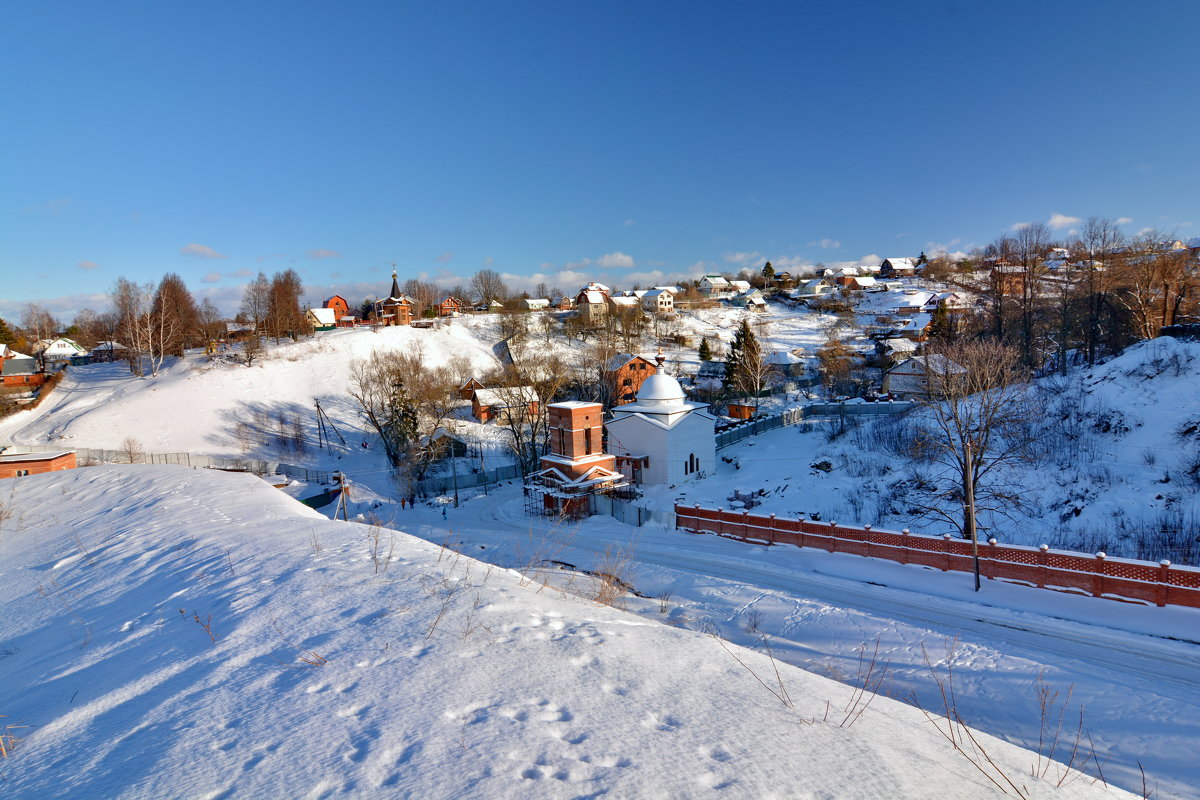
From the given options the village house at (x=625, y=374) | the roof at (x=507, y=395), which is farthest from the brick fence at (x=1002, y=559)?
the village house at (x=625, y=374)

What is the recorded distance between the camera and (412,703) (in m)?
4.25

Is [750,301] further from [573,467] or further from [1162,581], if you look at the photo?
[1162,581]

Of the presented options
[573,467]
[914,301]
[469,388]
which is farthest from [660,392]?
[914,301]

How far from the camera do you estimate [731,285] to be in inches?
4776

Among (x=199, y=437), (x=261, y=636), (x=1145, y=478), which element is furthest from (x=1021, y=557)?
(x=199, y=437)

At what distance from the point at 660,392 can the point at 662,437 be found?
3.14 metres

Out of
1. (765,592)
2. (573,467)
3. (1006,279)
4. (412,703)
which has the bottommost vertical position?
(765,592)

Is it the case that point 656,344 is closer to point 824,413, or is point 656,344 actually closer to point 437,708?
point 824,413

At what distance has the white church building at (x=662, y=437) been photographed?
34281mm

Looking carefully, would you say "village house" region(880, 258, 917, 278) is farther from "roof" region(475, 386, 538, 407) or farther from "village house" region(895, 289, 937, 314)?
"roof" region(475, 386, 538, 407)

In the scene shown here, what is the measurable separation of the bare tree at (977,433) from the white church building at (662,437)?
11.6 meters

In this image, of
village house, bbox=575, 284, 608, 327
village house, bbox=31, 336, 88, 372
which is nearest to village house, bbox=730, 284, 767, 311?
village house, bbox=575, 284, 608, 327

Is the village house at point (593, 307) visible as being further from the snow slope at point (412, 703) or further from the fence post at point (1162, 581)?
the snow slope at point (412, 703)

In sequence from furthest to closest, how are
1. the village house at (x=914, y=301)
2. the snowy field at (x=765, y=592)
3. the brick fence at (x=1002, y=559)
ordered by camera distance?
the village house at (x=914, y=301)
the brick fence at (x=1002, y=559)
the snowy field at (x=765, y=592)
